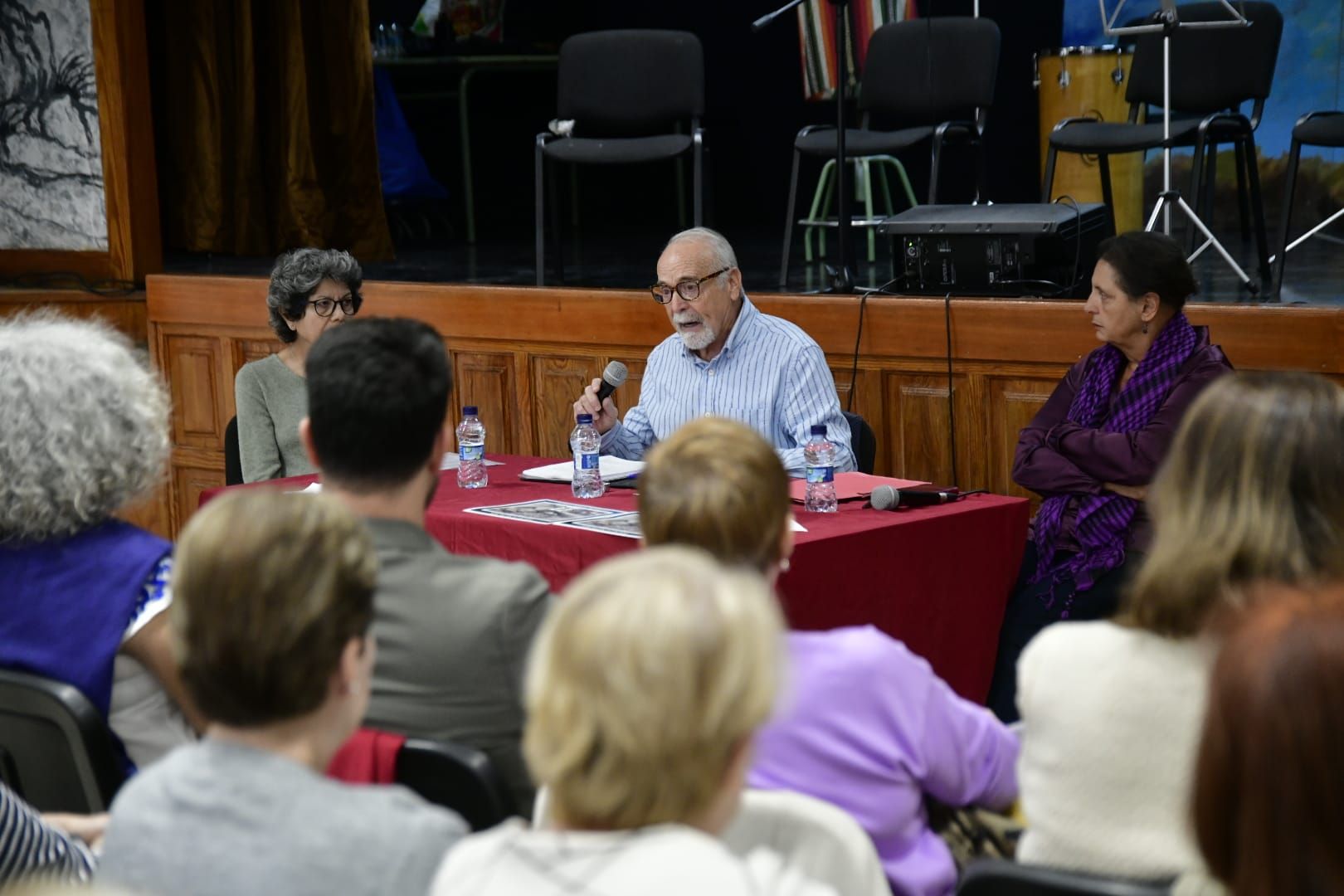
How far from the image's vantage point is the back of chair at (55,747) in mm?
1841

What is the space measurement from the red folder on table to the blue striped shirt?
0.35m

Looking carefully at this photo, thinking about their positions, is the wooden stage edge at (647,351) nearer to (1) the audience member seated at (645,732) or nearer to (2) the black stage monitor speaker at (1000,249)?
(2) the black stage monitor speaker at (1000,249)

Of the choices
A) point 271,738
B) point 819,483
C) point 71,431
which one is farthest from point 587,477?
point 271,738

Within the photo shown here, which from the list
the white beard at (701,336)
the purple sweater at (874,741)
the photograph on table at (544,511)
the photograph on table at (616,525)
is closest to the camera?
the purple sweater at (874,741)

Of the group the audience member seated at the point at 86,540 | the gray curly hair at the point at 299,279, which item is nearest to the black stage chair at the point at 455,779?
the audience member seated at the point at 86,540

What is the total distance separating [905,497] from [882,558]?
0.23 meters

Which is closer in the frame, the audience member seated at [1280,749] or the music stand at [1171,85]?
the audience member seated at [1280,749]

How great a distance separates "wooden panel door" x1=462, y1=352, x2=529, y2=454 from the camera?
17.2 feet

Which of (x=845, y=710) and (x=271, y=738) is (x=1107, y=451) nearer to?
(x=845, y=710)

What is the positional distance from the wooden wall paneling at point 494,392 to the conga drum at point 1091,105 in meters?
2.86

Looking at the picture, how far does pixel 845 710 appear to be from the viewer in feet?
5.43

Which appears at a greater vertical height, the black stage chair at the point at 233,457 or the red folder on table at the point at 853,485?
the red folder on table at the point at 853,485

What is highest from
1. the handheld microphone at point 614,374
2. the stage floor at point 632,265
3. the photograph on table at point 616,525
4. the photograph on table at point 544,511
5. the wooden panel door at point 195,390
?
the stage floor at point 632,265

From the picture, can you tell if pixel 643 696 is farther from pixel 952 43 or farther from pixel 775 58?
pixel 775 58
